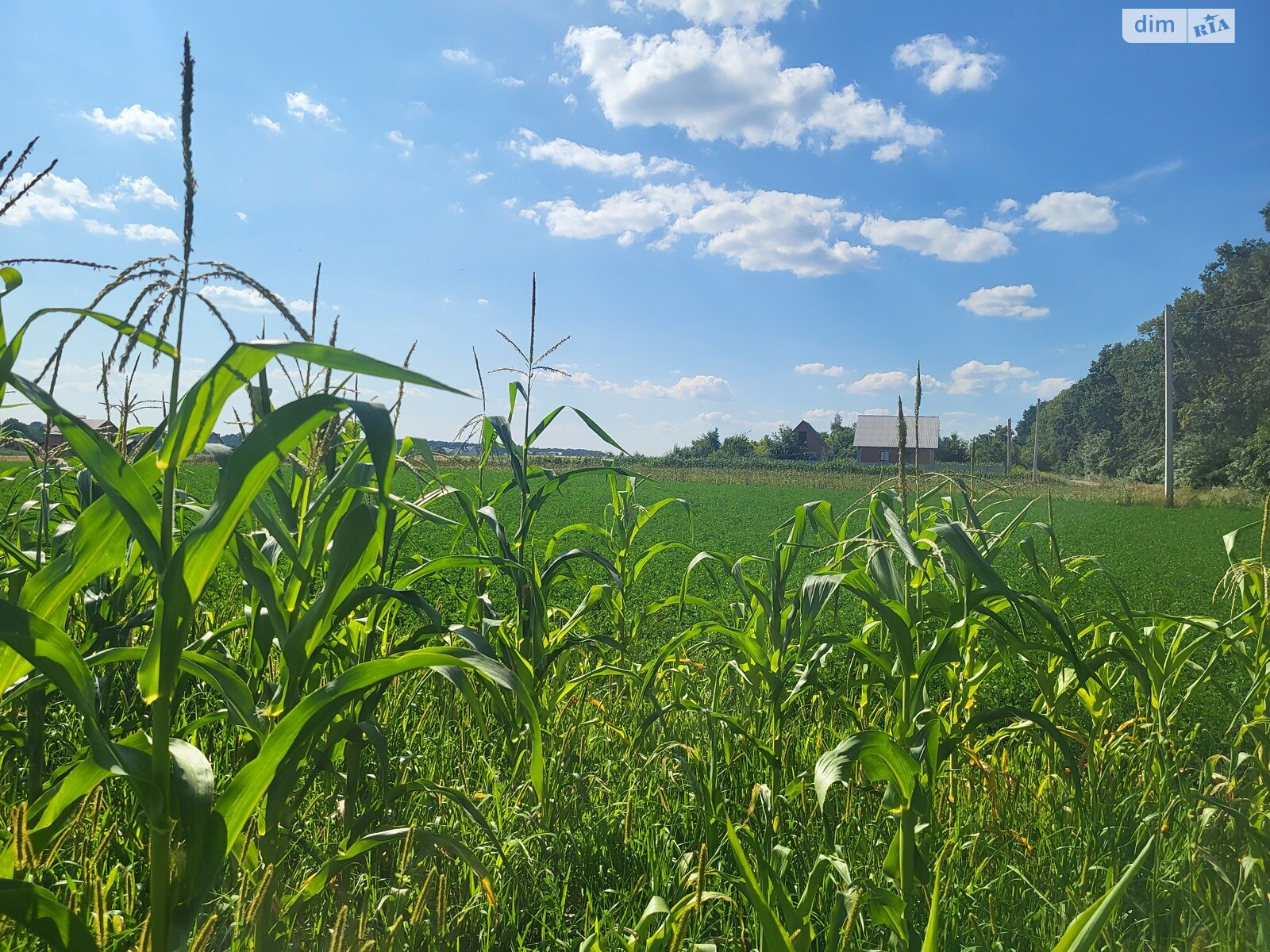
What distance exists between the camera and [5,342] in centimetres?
90

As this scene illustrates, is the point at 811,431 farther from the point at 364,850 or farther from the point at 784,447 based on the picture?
the point at 364,850

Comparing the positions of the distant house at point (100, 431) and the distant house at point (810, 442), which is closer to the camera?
the distant house at point (100, 431)

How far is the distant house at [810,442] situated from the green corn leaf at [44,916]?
64299 mm

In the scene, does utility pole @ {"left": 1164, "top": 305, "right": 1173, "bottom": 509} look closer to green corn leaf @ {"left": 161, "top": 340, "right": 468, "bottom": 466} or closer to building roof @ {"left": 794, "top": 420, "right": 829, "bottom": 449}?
green corn leaf @ {"left": 161, "top": 340, "right": 468, "bottom": 466}

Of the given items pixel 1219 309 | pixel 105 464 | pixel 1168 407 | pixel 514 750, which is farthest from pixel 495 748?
pixel 1219 309

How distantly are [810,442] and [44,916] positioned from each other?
66.8m

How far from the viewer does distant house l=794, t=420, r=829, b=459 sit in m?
64.3

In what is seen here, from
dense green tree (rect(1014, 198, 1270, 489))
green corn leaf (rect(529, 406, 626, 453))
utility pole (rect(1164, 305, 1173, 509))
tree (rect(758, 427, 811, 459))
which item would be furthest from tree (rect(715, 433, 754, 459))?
green corn leaf (rect(529, 406, 626, 453))

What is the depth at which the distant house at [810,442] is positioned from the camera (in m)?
64.3

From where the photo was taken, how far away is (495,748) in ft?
7.16

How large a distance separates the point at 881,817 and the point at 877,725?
0.76m

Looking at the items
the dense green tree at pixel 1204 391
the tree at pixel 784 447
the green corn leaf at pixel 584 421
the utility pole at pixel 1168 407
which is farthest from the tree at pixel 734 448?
the green corn leaf at pixel 584 421

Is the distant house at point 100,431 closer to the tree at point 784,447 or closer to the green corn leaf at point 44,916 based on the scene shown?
the green corn leaf at point 44,916

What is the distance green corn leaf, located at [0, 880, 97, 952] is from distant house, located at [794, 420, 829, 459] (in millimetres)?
64299
